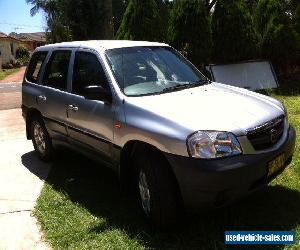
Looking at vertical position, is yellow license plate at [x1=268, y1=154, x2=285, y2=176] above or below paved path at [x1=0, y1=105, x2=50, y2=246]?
above

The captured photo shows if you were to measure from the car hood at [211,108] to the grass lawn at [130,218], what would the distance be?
3.24ft

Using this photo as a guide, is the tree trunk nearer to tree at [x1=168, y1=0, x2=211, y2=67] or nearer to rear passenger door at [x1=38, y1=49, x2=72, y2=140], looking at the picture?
tree at [x1=168, y1=0, x2=211, y2=67]

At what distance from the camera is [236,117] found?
13.0 feet

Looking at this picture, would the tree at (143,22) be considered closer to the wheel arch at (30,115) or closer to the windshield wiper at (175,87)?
the wheel arch at (30,115)

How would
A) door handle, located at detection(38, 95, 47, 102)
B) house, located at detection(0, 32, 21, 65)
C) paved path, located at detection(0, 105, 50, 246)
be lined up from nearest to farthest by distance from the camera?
paved path, located at detection(0, 105, 50, 246)
door handle, located at detection(38, 95, 47, 102)
house, located at detection(0, 32, 21, 65)

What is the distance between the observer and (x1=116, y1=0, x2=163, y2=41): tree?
12.0 m

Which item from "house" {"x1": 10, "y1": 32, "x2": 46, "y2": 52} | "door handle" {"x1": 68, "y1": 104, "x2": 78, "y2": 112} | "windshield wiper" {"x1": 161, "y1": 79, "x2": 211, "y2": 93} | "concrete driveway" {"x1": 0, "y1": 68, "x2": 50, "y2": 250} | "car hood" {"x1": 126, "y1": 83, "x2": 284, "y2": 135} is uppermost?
"windshield wiper" {"x1": 161, "y1": 79, "x2": 211, "y2": 93}

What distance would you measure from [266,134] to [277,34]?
814cm

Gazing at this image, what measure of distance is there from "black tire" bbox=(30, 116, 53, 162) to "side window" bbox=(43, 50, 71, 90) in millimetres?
685

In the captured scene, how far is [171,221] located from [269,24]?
29.6 ft

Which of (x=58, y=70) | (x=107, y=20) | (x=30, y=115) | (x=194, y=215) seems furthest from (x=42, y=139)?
(x=107, y=20)

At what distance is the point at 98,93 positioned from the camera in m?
4.60

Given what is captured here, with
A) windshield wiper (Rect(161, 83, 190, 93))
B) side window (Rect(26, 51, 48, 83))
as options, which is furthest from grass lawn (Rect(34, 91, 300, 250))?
side window (Rect(26, 51, 48, 83))

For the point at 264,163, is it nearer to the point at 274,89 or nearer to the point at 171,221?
the point at 171,221
